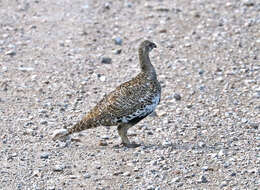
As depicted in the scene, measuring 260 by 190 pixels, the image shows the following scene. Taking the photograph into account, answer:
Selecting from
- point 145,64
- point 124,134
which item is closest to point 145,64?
point 145,64

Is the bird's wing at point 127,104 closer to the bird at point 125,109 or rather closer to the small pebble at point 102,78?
the bird at point 125,109

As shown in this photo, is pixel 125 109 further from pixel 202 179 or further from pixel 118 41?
pixel 118 41

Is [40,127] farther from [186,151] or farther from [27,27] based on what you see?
[27,27]

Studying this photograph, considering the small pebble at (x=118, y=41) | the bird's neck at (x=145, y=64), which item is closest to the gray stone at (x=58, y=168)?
the bird's neck at (x=145, y=64)

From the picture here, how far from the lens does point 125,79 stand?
44.7 feet

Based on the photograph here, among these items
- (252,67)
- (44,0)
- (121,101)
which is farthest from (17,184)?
(44,0)

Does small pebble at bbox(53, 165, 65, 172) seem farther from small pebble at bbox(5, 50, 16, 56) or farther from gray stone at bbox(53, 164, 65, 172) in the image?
small pebble at bbox(5, 50, 16, 56)

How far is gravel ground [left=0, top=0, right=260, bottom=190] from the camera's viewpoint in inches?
375

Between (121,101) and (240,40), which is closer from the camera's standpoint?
(121,101)

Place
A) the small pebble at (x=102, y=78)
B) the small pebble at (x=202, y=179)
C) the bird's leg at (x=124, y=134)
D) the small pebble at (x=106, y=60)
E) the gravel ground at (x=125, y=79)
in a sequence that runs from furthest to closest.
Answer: the small pebble at (x=106, y=60), the small pebble at (x=102, y=78), the bird's leg at (x=124, y=134), the gravel ground at (x=125, y=79), the small pebble at (x=202, y=179)

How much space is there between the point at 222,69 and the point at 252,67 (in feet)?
1.95

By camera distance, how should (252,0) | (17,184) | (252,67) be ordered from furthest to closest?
1. (252,0)
2. (252,67)
3. (17,184)

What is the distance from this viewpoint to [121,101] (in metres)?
10.1

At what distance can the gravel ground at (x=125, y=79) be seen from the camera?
952 cm
